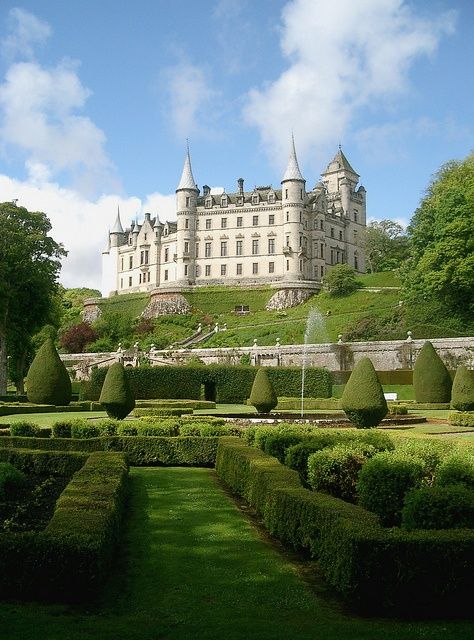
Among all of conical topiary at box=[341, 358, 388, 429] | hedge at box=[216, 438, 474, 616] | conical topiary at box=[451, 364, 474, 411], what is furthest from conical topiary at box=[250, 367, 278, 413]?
hedge at box=[216, 438, 474, 616]

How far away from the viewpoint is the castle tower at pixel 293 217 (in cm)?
8025

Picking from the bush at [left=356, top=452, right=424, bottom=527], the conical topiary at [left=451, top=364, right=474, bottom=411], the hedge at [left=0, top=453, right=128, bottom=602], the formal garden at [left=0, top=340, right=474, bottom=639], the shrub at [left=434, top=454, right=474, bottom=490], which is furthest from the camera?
the conical topiary at [left=451, top=364, right=474, bottom=411]

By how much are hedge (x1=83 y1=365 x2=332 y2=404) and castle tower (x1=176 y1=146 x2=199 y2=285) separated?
45272mm

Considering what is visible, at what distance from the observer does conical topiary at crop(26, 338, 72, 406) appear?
29.1 metres

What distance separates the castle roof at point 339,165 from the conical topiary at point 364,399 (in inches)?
3004

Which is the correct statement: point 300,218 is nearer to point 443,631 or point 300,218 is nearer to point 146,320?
point 146,320

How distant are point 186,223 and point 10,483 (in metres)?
75.6

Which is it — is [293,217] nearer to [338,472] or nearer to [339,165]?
[339,165]

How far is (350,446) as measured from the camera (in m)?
11.1

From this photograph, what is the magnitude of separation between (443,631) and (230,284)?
251 ft

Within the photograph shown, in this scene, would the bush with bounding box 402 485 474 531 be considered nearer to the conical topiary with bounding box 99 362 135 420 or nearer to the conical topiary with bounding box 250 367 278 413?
the conical topiary with bounding box 99 362 135 420

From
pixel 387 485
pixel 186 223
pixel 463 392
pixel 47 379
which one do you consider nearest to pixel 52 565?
pixel 387 485

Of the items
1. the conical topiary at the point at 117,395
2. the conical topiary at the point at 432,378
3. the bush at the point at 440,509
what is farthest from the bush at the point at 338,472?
the conical topiary at the point at 432,378

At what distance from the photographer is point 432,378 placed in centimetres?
3162
